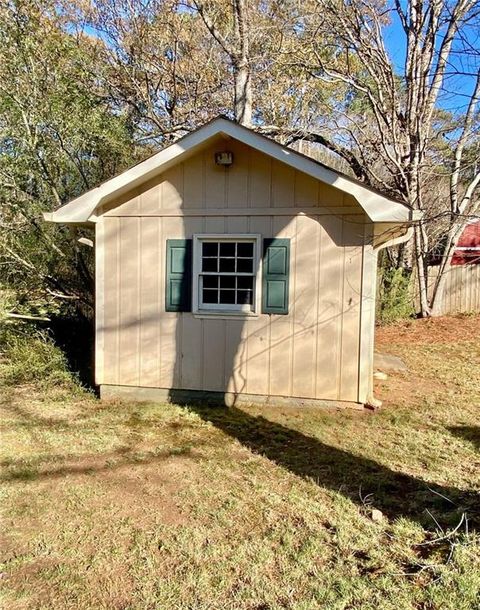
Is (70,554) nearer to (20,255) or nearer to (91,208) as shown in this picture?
(91,208)

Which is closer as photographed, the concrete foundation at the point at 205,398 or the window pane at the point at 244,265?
the concrete foundation at the point at 205,398

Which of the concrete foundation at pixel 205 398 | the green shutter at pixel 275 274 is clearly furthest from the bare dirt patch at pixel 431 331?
the green shutter at pixel 275 274

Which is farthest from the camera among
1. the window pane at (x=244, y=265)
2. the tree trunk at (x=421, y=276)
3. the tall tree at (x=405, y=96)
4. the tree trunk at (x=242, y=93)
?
the tree trunk at (x=421, y=276)

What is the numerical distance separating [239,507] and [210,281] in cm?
340

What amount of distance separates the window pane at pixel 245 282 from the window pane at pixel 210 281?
12.8 inches

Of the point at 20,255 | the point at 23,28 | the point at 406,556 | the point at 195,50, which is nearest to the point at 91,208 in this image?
the point at 20,255

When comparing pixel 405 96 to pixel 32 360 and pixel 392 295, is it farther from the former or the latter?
pixel 32 360

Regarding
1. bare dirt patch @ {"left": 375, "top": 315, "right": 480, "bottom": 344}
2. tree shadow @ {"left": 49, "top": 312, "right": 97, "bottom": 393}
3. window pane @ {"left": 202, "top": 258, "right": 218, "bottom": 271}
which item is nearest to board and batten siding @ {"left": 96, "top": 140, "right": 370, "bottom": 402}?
window pane @ {"left": 202, "top": 258, "right": 218, "bottom": 271}

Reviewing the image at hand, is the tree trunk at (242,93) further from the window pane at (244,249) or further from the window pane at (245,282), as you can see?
the window pane at (245,282)

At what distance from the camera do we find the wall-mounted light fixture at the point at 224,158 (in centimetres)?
604

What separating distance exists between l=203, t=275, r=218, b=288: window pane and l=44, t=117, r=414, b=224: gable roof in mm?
1594

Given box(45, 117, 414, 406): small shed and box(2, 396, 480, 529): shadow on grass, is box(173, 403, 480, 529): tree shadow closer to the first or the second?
box(2, 396, 480, 529): shadow on grass

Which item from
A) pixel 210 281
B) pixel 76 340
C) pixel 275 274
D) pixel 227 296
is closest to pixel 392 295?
pixel 275 274

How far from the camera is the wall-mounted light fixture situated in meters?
6.04
